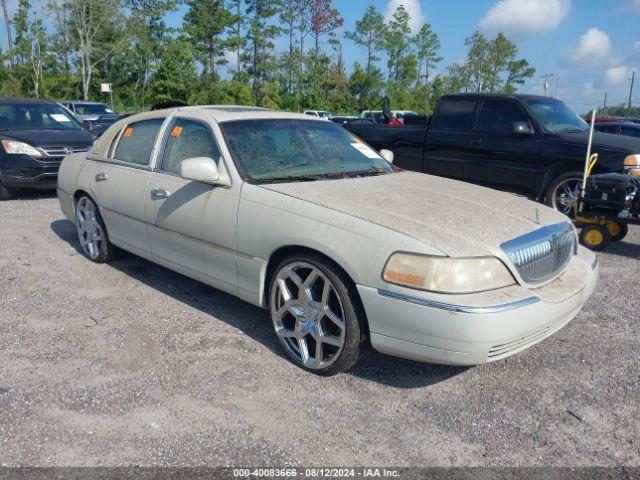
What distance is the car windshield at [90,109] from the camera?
2295 centimetres

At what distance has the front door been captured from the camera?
3746 millimetres

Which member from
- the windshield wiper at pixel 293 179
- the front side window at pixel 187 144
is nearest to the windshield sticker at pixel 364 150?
the windshield wiper at pixel 293 179

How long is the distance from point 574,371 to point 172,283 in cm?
327

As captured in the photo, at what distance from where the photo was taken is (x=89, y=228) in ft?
18.0

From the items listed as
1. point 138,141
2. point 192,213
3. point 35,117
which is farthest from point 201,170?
point 35,117

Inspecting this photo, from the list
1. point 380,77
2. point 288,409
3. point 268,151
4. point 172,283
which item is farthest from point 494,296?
point 380,77

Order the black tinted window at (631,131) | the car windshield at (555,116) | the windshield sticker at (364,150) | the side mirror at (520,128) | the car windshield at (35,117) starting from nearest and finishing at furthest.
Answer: the windshield sticker at (364,150) < the side mirror at (520,128) < the car windshield at (555,116) < the car windshield at (35,117) < the black tinted window at (631,131)

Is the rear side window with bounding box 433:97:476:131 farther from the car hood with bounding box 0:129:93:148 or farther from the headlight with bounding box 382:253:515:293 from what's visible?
the headlight with bounding box 382:253:515:293

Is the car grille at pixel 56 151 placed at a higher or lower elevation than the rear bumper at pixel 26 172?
higher

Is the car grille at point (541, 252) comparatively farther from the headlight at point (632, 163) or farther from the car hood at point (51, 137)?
the car hood at point (51, 137)

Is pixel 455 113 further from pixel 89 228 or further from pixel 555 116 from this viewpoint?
Result: pixel 89 228

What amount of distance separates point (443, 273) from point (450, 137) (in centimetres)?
595

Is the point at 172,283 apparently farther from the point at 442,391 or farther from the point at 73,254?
the point at 442,391

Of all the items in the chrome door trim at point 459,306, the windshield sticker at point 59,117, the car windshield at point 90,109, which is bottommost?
the chrome door trim at point 459,306
